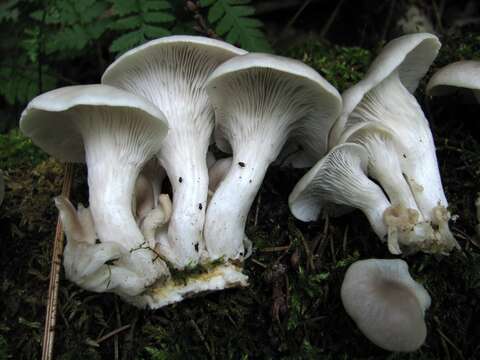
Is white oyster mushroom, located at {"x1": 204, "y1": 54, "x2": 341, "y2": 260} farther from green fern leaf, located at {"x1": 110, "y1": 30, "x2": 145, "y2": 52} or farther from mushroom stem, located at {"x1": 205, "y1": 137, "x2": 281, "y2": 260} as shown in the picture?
green fern leaf, located at {"x1": 110, "y1": 30, "x2": 145, "y2": 52}

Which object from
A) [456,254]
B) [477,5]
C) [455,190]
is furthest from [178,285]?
[477,5]

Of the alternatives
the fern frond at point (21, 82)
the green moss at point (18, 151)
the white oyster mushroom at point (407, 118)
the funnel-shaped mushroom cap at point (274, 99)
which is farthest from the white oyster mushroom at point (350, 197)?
the fern frond at point (21, 82)

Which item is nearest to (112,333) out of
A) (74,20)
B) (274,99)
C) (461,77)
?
(274,99)

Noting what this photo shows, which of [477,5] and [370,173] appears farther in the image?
[477,5]

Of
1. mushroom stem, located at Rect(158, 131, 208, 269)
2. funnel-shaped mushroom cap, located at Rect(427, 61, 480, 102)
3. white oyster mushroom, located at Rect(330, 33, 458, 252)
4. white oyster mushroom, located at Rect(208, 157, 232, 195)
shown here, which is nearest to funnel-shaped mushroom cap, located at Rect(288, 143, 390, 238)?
white oyster mushroom, located at Rect(330, 33, 458, 252)

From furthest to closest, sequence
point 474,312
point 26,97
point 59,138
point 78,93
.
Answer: point 26,97 → point 59,138 → point 474,312 → point 78,93

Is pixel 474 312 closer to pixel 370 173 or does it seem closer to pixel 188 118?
pixel 370 173

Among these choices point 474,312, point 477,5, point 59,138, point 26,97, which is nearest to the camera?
point 474,312

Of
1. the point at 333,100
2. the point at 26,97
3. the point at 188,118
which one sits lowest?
the point at 26,97
